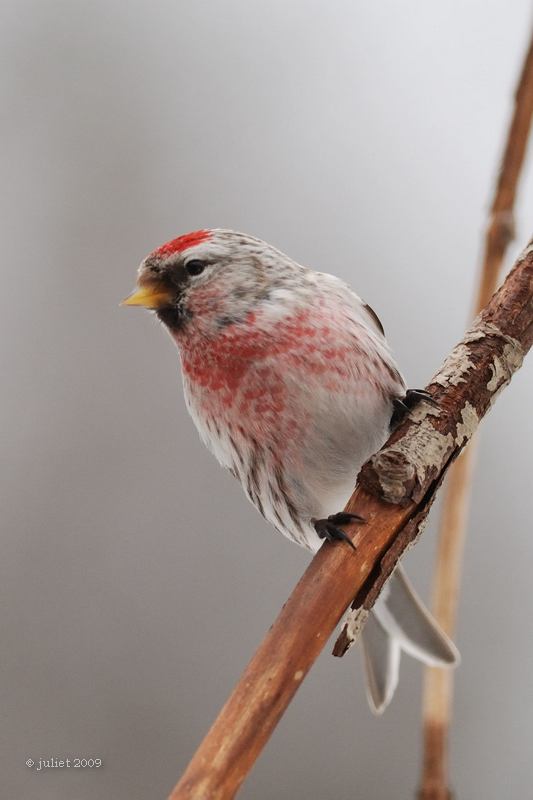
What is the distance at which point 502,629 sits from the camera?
7.91 ft

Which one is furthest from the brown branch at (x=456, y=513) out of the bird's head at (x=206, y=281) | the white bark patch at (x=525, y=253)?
the bird's head at (x=206, y=281)

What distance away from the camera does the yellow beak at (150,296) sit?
3.74ft

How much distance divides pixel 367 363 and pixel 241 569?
115 cm

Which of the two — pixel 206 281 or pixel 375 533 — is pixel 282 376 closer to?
pixel 206 281

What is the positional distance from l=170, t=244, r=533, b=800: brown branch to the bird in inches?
2.4

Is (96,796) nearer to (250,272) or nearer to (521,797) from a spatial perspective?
(521,797)

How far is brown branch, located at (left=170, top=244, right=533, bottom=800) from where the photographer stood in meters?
0.75

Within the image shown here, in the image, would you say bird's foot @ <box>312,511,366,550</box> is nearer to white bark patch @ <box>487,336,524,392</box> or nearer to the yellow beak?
white bark patch @ <box>487,336,524,392</box>

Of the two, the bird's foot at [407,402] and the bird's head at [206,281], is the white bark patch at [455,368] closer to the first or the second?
the bird's foot at [407,402]

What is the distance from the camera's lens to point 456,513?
1.10 metres

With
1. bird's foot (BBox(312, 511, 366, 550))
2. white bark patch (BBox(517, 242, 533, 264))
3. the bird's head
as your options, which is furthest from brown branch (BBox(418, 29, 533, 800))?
the bird's head

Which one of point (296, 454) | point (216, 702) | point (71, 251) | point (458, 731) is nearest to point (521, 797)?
point (458, 731)

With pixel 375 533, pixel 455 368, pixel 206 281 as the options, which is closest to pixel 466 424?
pixel 455 368

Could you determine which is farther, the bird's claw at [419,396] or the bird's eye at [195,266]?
the bird's eye at [195,266]
